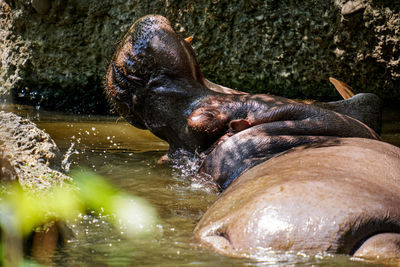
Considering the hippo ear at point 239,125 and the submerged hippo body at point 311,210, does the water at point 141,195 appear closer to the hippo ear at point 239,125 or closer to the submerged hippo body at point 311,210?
the submerged hippo body at point 311,210

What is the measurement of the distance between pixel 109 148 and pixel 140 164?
0.94m

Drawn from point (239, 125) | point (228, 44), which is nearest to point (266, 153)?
point (239, 125)

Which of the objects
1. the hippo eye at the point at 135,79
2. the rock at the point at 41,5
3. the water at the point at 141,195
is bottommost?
the water at the point at 141,195

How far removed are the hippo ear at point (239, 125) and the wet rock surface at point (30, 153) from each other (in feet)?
4.61

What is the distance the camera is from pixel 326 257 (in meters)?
2.67

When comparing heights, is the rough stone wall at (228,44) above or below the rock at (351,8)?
below

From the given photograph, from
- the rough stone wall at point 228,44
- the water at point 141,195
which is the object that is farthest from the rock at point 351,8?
the water at point 141,195

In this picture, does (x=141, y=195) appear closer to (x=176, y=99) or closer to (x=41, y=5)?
(x=176, y=99)

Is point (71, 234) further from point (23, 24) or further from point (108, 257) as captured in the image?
point (23, 24)

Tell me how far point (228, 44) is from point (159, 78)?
401 centimetres

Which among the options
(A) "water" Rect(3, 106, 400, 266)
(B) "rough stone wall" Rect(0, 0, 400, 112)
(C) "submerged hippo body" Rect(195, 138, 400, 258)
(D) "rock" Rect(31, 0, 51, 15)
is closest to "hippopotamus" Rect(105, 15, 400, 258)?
(C) "submerged hippo body" Rect(195, 138, 400, 258)

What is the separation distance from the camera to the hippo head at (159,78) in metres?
5.12

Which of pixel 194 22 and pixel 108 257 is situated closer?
pixel 108 257

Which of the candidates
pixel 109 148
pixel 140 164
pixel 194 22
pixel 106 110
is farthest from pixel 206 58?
A: pixel 140 164
